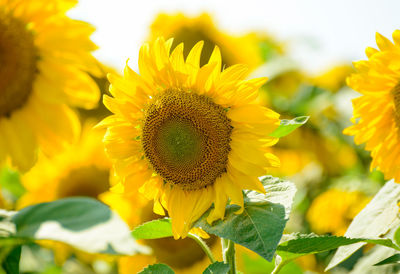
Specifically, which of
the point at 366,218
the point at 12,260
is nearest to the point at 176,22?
the point at 366,218

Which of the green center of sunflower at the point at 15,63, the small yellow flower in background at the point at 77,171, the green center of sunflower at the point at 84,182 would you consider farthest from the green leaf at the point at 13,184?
the green center of sunflower at the point at 15,63

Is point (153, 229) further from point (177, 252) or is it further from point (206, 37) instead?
point (206, 37)

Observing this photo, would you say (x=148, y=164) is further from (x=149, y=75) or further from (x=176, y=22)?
(x=176, y=22)

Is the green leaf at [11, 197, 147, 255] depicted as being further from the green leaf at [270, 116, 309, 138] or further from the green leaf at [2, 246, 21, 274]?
the green leaf at [270, 116, 309, 138]

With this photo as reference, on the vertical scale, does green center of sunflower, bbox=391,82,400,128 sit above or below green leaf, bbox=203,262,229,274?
above

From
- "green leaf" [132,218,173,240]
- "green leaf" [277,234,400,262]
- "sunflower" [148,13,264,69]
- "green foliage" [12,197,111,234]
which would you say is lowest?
"sunflower" [148,13,264,69]

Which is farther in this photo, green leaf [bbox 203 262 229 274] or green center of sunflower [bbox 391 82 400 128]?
green center of sunflower [bbox 391 82 400 128]

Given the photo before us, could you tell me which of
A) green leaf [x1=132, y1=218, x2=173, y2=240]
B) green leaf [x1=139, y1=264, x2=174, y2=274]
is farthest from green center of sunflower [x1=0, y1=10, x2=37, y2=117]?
green leaf [x1=139, y1=264, x2=174, y2=274]
